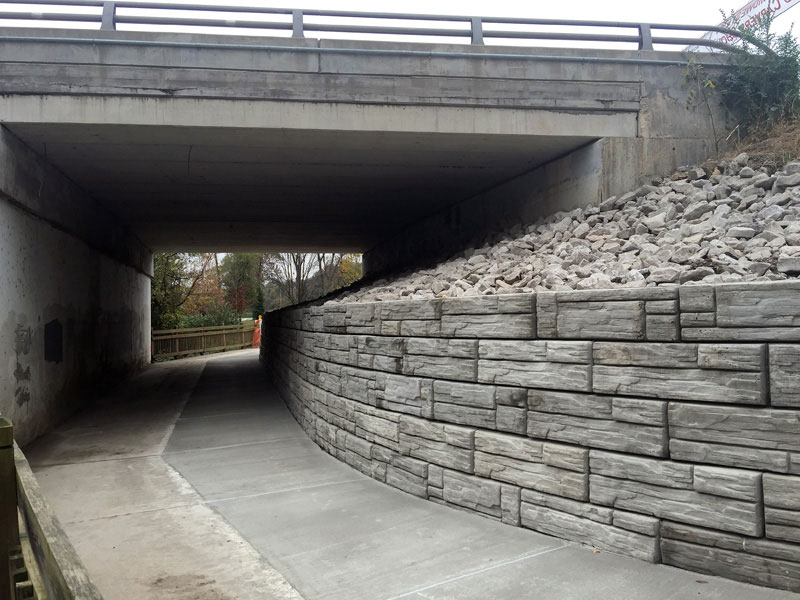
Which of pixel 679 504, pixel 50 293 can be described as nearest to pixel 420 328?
pixel 679 504

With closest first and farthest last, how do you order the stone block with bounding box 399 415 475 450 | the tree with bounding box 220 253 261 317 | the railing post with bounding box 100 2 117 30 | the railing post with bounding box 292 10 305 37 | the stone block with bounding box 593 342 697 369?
1. the stone block with bounding box 593 342 697 369
2. the stone block with bounding box 399 415 475 450
3. the railing post with bounding box 100 2 117 30
4. the railing post with bounding box 292 10 305 37
5. the tree with bounding box 220 253 261 317

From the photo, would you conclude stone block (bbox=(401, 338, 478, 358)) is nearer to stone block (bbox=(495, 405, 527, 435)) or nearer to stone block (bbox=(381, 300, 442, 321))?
stone block (bbox=(381, 300, 442, 321))

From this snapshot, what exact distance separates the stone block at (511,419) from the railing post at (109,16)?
297 inches

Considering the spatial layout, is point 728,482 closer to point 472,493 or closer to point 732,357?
point 732,357

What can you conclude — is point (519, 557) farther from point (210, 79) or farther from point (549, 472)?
point (210, 79)

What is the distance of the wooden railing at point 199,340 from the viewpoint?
78.2 ft

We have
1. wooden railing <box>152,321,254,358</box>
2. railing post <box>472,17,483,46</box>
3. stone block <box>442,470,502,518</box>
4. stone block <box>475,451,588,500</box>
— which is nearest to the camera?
stone block <box>475,451,588,500</box>

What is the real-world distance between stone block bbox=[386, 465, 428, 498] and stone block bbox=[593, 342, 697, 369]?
2.10 metres

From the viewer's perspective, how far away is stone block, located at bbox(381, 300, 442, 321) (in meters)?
5.18

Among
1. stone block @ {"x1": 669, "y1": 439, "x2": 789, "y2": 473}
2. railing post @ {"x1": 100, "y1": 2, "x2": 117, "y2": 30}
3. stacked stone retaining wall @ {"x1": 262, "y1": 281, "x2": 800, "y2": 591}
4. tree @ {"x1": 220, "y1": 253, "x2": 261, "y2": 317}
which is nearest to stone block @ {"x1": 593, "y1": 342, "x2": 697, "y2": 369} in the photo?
stacked stone retaining wall @ {"x1": 262, "y1": 281, "x2": 800, "y2": 591}

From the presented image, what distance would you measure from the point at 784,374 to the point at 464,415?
233 cm

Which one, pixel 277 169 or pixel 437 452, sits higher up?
pixel 277 169

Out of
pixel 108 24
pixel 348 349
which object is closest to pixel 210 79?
pixel 108 24

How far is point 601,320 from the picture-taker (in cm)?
391
